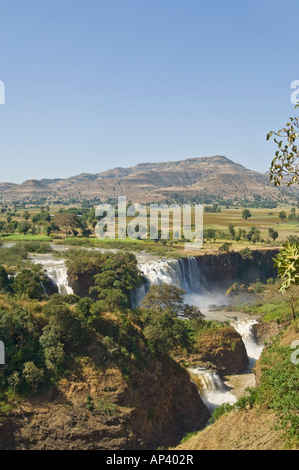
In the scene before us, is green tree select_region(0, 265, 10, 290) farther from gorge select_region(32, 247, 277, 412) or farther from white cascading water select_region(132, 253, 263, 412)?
white cascading water select_region(132, 253, 263, 412)

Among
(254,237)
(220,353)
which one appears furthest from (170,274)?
(254,237)


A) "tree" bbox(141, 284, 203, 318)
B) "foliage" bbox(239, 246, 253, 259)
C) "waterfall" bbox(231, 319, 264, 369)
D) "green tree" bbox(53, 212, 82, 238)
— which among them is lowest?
"waterfall" bbox(231, 319, 264, 369)

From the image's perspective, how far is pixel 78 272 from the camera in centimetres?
4703

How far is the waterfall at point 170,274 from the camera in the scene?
50.0m

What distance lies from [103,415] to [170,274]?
33.2 metres

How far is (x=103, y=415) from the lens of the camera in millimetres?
22094

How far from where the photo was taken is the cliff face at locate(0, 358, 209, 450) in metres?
21.0

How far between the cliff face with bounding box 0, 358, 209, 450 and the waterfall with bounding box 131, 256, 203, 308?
23.5 metres

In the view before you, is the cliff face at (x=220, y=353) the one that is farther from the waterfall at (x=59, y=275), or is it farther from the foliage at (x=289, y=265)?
the foliage at (x=289, y=265)

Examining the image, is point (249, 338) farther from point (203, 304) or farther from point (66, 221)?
point (66, 221)

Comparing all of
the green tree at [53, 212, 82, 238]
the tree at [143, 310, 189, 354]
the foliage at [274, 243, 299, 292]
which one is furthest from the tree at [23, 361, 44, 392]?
the green tree at [53, 212, 82, 238]

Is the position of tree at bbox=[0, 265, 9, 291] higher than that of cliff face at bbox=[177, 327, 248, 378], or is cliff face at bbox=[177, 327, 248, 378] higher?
tree at bbox=[0, 265, 9, 291]

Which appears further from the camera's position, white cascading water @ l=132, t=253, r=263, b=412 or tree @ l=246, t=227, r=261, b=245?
tree @ l=246, t=227, r=261, b=245
